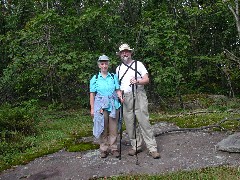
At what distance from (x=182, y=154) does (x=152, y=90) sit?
834 cm

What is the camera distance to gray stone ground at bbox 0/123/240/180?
7375mm

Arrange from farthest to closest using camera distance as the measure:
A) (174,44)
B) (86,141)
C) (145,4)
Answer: (145,4) → (174,44) → (86,141)

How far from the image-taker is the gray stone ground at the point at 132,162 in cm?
738

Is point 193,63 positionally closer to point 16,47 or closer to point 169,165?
point 16,47

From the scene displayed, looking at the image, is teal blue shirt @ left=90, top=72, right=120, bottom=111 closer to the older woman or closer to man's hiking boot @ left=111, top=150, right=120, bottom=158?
the older woman

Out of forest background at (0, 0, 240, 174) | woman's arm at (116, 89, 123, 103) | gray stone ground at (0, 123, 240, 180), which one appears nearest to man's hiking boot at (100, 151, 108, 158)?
gray stone ground at (0, 123, 240, 180)

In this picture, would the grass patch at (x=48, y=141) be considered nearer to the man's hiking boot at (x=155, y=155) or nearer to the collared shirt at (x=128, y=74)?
the man's hiking boot at (x=155, y=155)

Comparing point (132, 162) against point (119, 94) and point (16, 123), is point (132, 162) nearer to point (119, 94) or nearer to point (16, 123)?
point (119, 94)

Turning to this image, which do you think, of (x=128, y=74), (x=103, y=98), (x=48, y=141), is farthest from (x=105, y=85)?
(x=48, y=141)

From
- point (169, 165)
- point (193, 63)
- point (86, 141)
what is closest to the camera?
point (169, 165)

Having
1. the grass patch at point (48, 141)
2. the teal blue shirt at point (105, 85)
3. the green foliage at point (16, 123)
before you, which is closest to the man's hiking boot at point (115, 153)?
the grass patch at point (48, 141)

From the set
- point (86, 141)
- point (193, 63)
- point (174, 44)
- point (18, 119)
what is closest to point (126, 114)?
point (86, 141)

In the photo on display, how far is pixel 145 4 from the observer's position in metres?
15.5

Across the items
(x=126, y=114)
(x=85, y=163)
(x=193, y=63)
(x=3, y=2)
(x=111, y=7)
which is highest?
(x=3, y=2)
